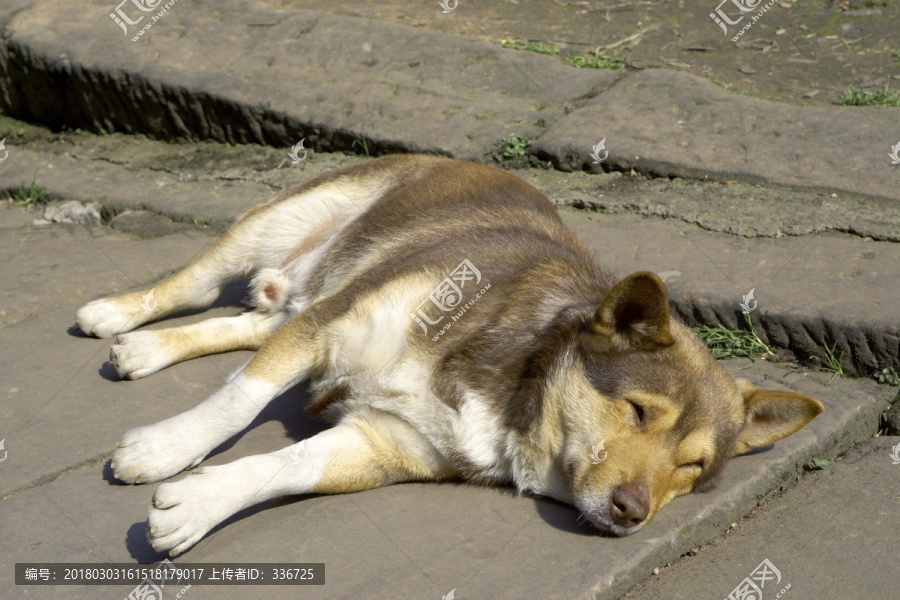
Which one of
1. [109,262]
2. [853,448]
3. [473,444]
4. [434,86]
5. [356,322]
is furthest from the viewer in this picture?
[434,86]

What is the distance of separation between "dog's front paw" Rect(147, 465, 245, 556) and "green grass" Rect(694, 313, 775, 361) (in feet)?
7.80

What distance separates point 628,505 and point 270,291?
2.41 metres

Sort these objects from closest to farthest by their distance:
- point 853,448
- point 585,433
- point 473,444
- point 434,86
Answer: point 585,433 < point 473,444 < point 853,448 < point 434,86

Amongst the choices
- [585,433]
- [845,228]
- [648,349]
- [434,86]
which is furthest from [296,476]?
[434,86]

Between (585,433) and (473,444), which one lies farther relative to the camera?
(473,444)

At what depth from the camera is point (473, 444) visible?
320 centimetres

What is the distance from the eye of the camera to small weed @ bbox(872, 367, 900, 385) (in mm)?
3850

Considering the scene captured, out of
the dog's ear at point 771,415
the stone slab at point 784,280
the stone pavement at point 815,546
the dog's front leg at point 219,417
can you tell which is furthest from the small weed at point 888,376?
the dog's front leg at point 219,417

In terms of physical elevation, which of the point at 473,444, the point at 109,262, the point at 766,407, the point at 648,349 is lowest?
the point at 109,262

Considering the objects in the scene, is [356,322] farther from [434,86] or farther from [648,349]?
[434,86]

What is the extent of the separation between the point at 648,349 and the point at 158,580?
5.93 ft

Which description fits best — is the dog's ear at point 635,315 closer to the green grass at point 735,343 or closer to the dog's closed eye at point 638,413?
the dog's closed eye at point 638,413

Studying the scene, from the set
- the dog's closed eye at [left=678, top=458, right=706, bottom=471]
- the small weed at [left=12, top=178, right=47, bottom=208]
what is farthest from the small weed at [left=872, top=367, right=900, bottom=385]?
the small weed at [left=12, top=178, right=47, bottom=208]

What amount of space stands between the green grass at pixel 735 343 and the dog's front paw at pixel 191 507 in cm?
238
